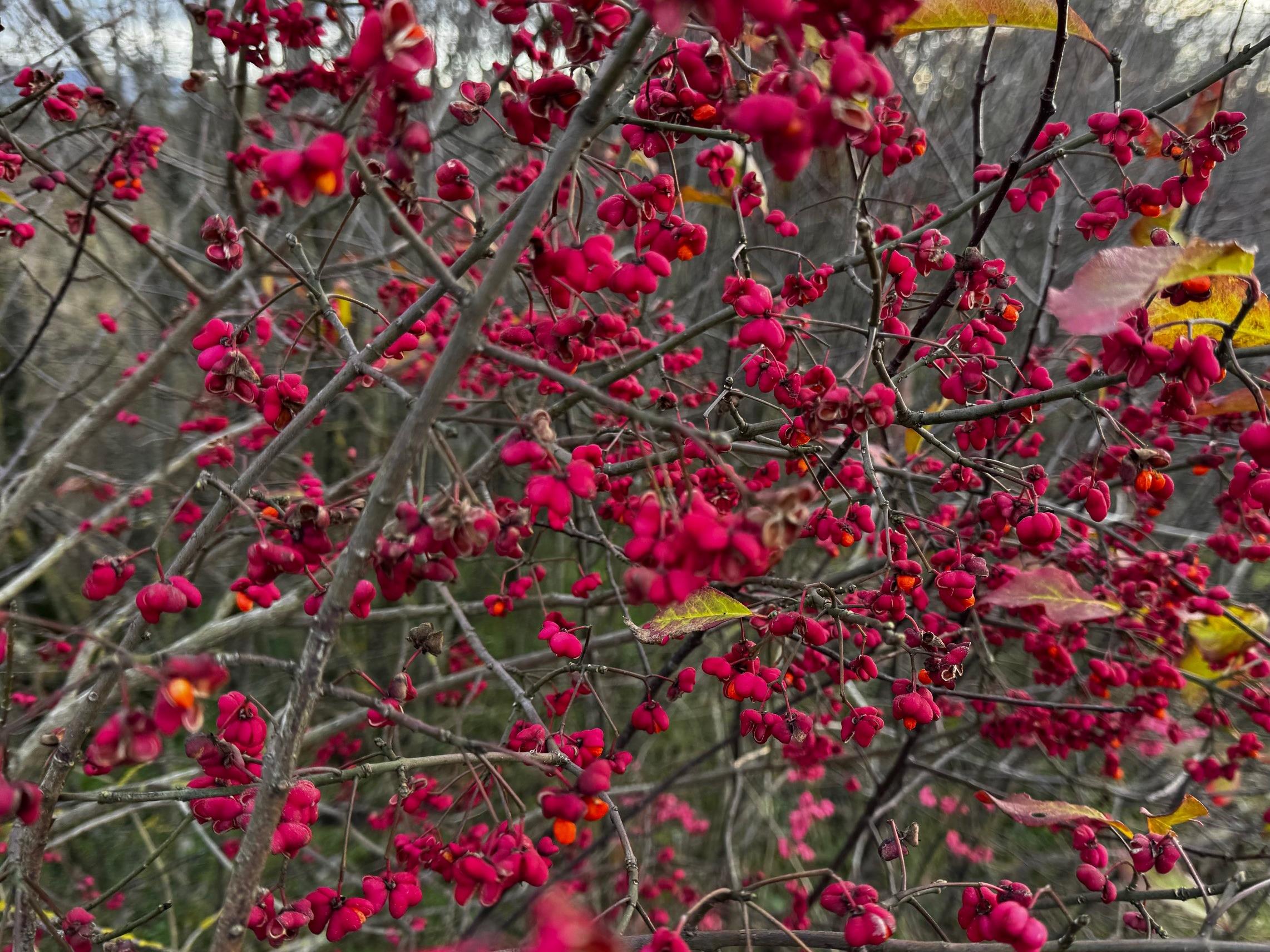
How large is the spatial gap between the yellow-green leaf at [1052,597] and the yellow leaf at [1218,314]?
80cm

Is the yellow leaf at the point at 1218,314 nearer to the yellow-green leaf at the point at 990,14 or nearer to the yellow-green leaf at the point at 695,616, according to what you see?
the yellow-green leaf at the point at 990,14

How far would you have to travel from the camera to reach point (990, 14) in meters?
1.97

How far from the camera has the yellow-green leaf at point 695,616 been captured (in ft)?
6.27

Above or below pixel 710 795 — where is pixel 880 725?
above

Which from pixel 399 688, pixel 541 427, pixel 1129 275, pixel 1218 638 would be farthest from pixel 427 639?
pixel 1218 638

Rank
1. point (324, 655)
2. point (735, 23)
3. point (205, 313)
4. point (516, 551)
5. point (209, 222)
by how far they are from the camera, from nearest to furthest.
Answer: point (735, 23), point (324, 655), point (516, 551), point (209, 222), point (205, 313)

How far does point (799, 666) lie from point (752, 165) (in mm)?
2026

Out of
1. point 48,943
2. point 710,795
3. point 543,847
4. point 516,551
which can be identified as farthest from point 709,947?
point 710,795

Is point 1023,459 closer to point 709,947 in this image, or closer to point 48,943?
point 709,947

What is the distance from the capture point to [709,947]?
1615 millimetres

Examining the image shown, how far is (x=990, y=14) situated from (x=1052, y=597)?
5.25ft

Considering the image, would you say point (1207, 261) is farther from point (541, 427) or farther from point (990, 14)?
point (541, 427)

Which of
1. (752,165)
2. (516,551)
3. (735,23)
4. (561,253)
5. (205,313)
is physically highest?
(752,165)

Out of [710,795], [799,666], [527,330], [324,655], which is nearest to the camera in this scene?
[324,655]
